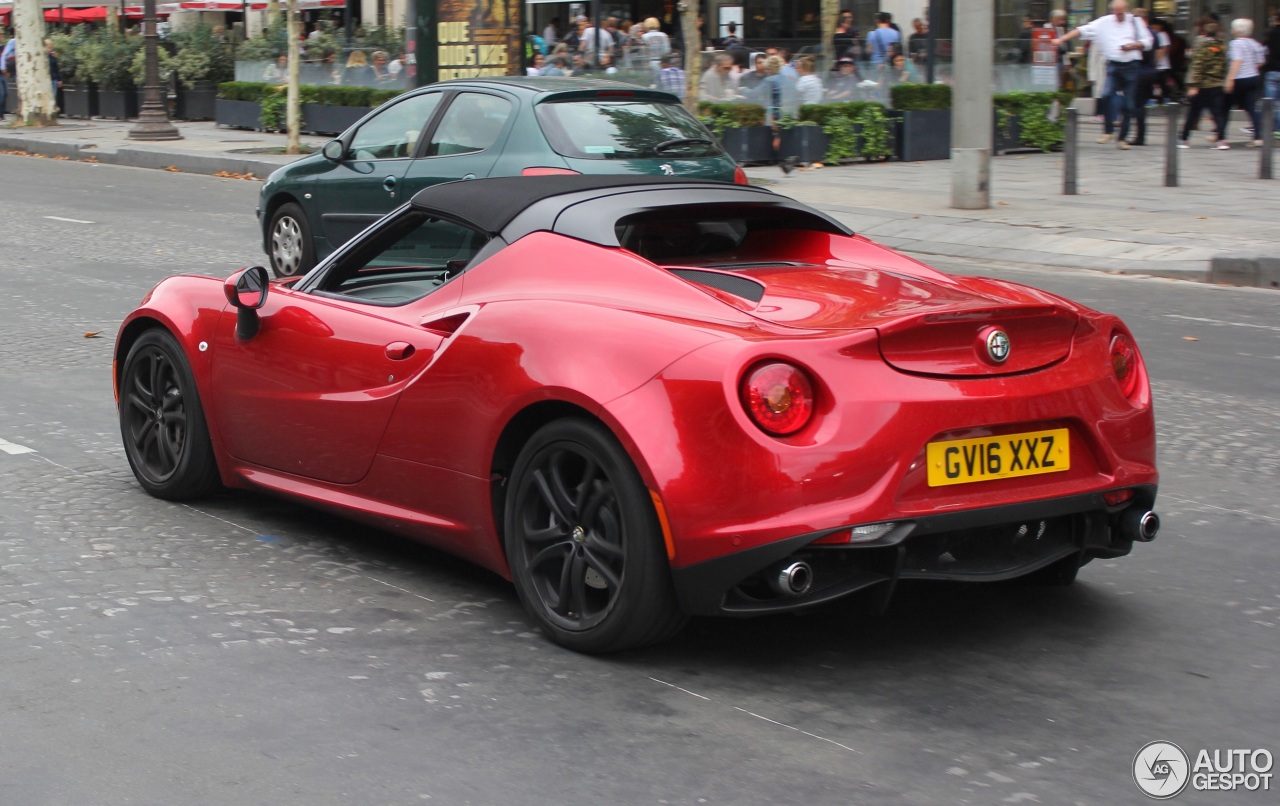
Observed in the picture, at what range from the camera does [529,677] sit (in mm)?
4238

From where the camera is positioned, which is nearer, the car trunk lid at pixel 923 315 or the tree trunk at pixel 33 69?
the car trunk lid at pixel 923 315

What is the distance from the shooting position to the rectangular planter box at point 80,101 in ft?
120

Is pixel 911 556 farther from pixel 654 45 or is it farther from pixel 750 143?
pixel 654 45

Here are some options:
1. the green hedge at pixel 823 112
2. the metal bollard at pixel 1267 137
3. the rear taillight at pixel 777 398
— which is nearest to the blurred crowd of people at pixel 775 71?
the green hedge at pixel 823 112

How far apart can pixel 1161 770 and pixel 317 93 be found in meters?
26.7

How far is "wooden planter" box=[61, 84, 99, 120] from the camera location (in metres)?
36.5

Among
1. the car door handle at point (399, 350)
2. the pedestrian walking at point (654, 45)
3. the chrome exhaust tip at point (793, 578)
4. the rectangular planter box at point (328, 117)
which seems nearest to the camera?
the chrome exhaust tip at point (793, 578)

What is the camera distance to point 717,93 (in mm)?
22141

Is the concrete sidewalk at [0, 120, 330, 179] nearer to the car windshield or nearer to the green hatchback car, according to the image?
the green hatchback car

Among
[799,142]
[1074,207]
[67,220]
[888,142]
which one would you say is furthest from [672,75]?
[67,220]

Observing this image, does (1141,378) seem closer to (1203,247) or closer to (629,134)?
(629,134)

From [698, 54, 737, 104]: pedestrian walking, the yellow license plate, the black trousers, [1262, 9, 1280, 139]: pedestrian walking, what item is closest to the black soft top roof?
the yellow license plate

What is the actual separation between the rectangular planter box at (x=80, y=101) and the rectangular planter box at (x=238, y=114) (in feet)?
21.6

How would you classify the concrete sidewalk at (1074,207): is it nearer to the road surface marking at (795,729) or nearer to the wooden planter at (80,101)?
the road surface marking at (795,729)
